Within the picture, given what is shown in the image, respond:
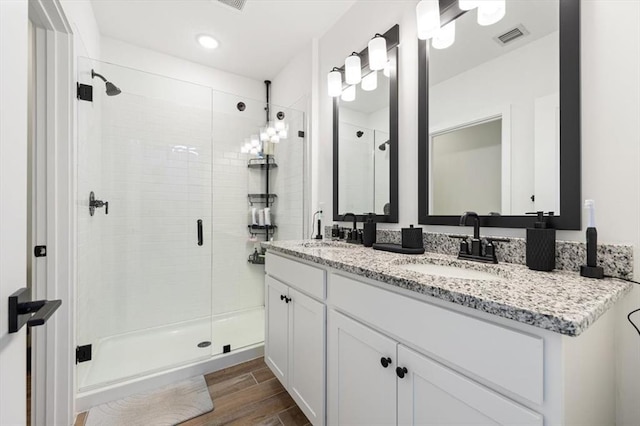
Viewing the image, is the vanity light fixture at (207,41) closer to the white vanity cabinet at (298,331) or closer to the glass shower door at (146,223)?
the glass shower door at (146,223)

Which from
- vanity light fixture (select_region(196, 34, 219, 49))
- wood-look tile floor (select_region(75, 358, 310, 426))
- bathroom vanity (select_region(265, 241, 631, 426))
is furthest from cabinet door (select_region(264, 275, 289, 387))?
vanity light fixture (select_region(196, 34, 219, 49))

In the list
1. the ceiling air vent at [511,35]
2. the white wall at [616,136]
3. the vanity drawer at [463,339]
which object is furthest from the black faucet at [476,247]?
the ceiling air vent at [511,35]

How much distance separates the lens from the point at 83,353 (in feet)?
5.57

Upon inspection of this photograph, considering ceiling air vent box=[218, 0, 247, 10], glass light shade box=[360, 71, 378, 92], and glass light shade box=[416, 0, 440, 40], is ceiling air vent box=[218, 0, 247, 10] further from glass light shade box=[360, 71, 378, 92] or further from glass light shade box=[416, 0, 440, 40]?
glass light shade box=[416, 0, 440, 40]

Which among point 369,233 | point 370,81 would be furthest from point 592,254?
point 370,81

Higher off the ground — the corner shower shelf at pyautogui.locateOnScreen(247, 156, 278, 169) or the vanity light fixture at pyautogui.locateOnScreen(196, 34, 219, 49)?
the vanity light fixture at pyautogui.locateOnScreen(196, 34, 219, 49)

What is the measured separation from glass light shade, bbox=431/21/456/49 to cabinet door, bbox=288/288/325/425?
4.75 feet

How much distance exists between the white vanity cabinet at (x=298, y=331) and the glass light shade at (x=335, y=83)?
4.22 ft

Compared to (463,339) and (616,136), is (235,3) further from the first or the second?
(463,339)

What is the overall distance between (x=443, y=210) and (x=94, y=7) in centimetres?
279

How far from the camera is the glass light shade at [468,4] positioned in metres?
1.20

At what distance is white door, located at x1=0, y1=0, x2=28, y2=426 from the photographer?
549mm

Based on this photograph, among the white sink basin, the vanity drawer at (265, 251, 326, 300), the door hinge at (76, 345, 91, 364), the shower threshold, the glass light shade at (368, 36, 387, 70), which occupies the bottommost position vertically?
the shower threshold

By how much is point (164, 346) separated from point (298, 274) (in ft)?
4.99
